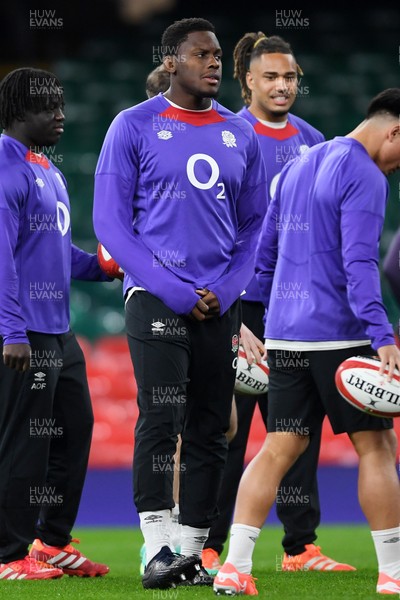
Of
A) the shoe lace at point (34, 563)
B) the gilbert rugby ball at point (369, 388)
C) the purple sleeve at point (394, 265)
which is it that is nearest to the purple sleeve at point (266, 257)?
the gilbert rugby ball at point (369, 388)

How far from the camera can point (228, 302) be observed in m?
4.36

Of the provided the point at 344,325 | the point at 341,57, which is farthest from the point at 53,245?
the point at 341,57

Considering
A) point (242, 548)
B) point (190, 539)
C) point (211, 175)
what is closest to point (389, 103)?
point (211, 175)

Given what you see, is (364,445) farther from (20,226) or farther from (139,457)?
(20,226)

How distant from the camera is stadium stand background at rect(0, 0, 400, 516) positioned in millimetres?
14209

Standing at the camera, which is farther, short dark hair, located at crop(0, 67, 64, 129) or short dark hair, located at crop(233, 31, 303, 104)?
short dark hair, located at crop(233, 31, 303, 104)

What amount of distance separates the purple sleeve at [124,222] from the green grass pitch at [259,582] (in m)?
1.07

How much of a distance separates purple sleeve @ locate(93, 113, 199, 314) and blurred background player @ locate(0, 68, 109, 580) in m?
0.54

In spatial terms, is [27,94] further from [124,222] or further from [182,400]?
[182,400]

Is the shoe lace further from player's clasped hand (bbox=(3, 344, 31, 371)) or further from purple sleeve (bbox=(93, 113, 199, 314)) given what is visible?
purple sleeve (bbox=(93, 113, 199, 314))

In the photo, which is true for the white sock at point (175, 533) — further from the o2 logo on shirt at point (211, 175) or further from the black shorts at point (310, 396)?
the o2 logo on shirt at point (211, 175)

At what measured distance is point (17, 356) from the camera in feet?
14.8

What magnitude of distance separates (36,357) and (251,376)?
92 centimetres

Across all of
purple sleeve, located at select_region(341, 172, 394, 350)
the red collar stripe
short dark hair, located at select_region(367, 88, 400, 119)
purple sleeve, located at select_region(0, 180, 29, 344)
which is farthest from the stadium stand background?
purple sleeve, located at select_region(341, 172, 394, 350)
